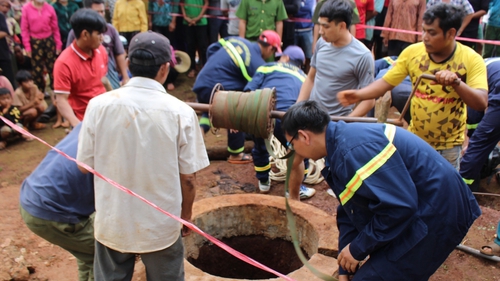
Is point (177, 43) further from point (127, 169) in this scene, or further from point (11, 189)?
point (127, 169)

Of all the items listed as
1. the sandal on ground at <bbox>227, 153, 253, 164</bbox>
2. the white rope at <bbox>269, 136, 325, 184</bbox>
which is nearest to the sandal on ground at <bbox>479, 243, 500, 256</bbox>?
the white rope at <bbox>269, 136, 325, 184</bbox>

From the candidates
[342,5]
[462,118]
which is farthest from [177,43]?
[462,118]

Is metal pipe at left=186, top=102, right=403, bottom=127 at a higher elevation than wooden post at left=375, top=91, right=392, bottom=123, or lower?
lower

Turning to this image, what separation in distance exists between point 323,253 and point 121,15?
19.8ft

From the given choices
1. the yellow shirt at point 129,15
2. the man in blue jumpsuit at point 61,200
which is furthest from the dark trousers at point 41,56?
the man in blue jumpsuit at point 61,200

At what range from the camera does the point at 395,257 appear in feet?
7.59

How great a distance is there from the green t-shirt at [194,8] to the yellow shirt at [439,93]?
5583 mm

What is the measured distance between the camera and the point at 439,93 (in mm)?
3408

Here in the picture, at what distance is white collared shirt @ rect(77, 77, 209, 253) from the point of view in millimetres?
2312

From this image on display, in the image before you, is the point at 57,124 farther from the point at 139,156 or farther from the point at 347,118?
the point at 139,156

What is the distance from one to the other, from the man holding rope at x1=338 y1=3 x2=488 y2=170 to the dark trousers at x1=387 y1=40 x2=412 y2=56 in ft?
14.4

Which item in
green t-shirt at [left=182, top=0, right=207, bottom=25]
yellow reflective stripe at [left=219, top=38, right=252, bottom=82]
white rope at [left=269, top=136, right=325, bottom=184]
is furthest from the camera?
green t-shirt at [left=182, top=0, right=207, bottom=25]

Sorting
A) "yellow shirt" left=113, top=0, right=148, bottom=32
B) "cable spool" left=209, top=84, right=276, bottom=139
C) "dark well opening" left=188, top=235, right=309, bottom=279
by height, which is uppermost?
"yellow shirt" left=113, top=0, right=148, bottom=32

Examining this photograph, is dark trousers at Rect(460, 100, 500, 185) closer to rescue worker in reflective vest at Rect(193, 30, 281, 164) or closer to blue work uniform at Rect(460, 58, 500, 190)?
blue work uniform at Rect(460, 58, 500, 190)
